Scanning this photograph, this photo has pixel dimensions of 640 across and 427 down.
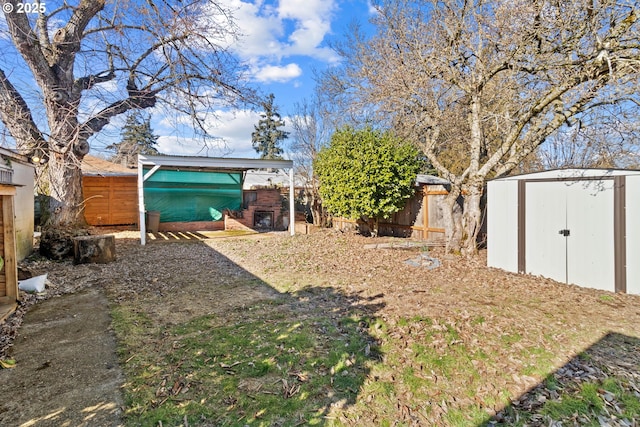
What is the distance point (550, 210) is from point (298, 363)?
5.19 metres

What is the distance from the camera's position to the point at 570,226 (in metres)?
5.32

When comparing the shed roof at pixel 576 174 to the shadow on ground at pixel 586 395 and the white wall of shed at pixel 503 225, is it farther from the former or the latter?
the shadow on ground at pixel 586 395

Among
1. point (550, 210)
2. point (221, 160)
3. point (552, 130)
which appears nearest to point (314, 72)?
point (221, 160)

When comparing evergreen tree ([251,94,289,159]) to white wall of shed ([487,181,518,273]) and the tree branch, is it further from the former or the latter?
white wall of shed ([487,181,518,273])

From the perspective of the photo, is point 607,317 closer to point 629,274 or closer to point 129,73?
point 629,274

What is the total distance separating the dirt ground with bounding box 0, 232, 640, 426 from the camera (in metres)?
2.50

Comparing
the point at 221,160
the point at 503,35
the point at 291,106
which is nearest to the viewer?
the point at 503,35

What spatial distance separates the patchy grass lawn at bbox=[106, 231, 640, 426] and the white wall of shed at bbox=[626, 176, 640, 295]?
34 cm

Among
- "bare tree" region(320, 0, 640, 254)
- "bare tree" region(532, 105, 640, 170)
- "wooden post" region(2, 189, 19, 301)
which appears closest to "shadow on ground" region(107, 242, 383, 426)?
"wooden post" region(2, 189, 19, 301)

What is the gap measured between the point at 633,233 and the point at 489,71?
3.84 m

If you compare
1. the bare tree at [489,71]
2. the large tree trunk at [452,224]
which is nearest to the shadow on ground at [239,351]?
the large tree trunk at [452,224]

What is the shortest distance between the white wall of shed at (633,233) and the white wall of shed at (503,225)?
155cm

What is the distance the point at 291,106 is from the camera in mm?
15641

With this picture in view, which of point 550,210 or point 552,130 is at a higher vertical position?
point 552,130
